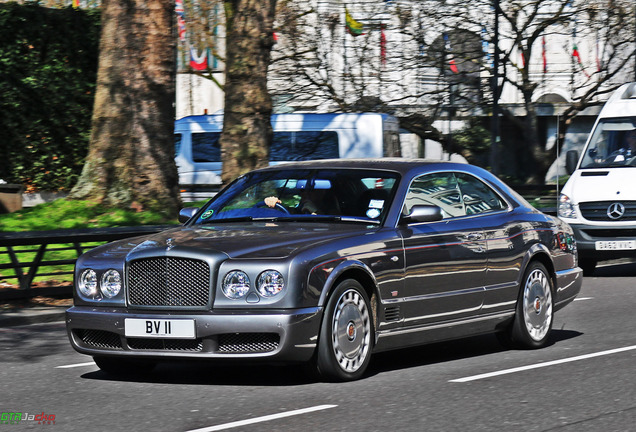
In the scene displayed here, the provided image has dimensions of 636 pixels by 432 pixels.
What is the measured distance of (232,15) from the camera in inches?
706

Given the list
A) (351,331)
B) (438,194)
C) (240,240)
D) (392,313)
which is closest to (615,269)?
(438,194)

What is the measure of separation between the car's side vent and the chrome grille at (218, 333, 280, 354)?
1.06 meters

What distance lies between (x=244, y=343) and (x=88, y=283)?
1208 millimetres

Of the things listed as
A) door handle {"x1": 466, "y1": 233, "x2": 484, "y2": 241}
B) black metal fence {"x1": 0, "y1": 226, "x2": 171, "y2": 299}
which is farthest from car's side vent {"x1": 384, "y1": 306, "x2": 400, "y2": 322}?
black metal fence {"x1": 0, "y1": 226, "x2": 171, "y2": 299}

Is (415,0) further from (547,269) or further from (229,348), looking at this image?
(229,348)

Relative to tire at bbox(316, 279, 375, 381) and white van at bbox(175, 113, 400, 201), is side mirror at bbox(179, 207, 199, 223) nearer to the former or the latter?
tire at bbox(316, 279, 375, 381)

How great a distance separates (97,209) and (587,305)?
23.4ft

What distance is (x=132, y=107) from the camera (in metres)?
17.2

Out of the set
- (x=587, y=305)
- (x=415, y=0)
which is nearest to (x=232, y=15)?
(x=587, y=305)

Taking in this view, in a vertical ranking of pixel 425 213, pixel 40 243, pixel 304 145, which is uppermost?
pixel 304 145

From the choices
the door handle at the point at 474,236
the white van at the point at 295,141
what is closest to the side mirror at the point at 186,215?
the door handle at the point at 474,236

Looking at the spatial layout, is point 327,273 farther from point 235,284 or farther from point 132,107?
point 132,107

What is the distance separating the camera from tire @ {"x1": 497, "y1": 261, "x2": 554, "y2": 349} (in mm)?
9453

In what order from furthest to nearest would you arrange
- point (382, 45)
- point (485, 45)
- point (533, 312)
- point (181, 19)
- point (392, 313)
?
point (181, 19)
point (485, 45)
point (382, 45)
point (533, 312)
point (392, 313)
